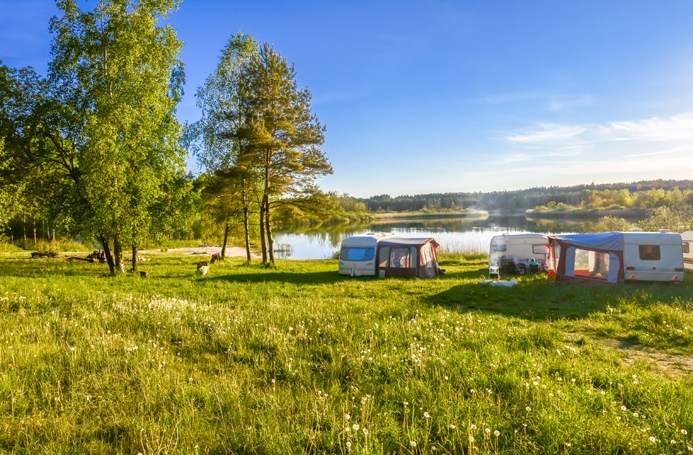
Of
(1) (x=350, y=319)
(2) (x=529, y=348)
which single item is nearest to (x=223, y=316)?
Answer: (1) (x=350, y=319)

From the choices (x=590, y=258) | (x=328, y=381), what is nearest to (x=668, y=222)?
(x=590, y=258)

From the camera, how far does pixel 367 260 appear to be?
21.3m

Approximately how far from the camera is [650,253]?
653 inches

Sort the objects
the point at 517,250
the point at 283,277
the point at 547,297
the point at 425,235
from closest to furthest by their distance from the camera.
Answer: the point at 547,297 < the point at 283,277 < the point at 517,250 < the point at 425,235

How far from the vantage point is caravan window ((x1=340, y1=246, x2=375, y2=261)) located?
21.4 m

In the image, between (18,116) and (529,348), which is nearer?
(529,348)

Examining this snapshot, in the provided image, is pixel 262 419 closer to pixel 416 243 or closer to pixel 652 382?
pixel 652 382

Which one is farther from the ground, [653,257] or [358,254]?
[358,254]

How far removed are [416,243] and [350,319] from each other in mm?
13359

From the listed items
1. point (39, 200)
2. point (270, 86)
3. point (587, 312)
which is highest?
point (270, 86)

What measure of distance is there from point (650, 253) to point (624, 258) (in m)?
1.07

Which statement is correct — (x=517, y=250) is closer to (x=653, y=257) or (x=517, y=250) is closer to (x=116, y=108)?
(x=653, y=257)

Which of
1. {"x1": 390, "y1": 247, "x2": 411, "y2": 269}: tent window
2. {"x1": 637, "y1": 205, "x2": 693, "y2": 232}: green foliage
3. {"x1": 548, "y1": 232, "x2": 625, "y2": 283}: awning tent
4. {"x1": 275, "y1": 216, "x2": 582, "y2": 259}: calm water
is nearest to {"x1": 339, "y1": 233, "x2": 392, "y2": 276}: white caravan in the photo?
{"x1": 390, "y1": 247, "x2": 411, "y2": 269}: tent window

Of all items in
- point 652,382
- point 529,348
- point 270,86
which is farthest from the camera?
point 270,86
